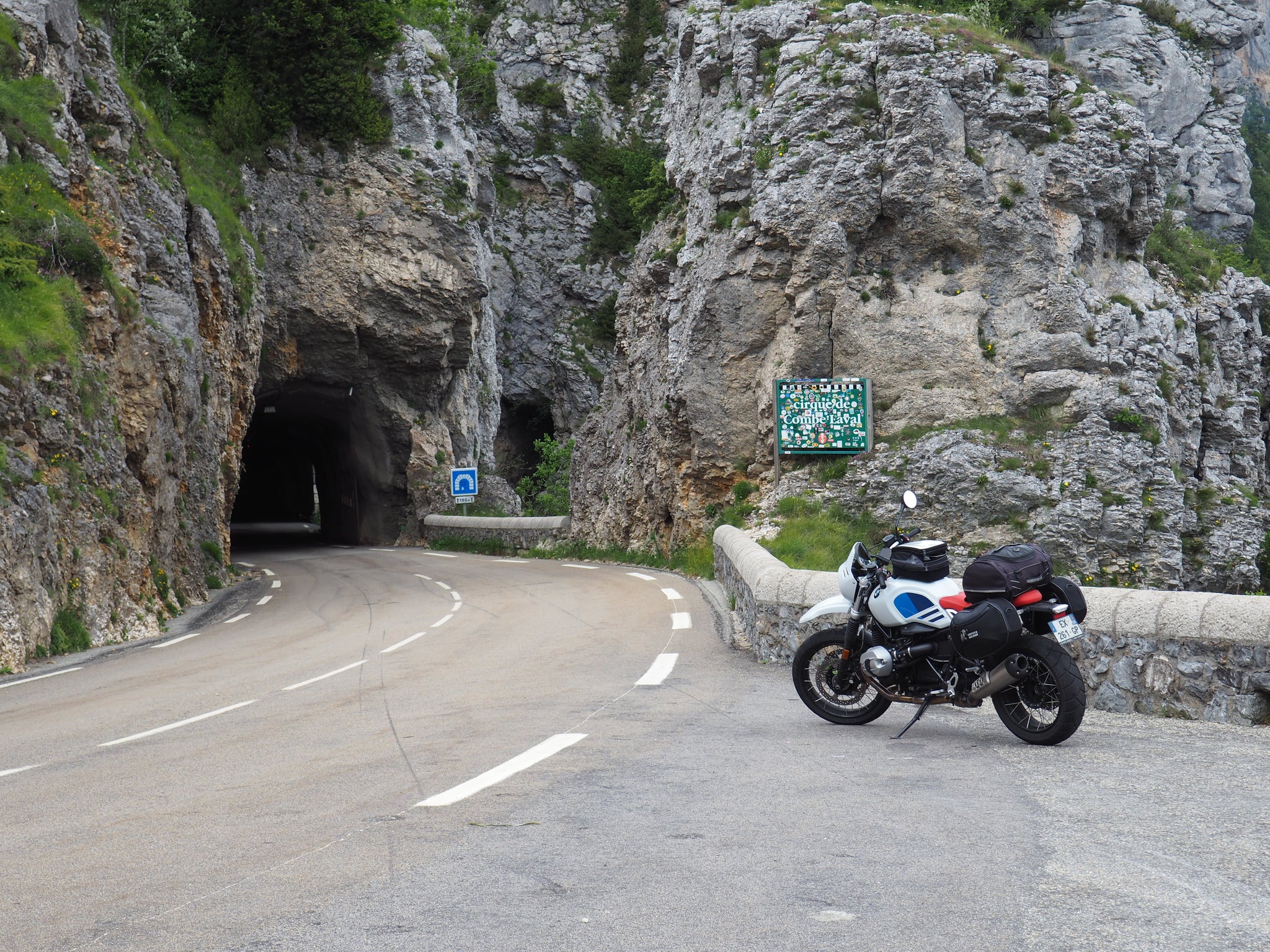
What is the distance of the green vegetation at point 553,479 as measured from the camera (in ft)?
134

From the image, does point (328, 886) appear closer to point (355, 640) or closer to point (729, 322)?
point (355, 640)

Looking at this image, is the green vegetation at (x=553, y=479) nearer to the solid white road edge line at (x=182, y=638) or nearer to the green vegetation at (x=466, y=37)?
the green vegetation at (x=466, y=37)

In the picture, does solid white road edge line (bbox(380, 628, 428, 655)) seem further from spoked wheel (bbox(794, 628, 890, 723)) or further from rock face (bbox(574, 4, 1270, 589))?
rock face (bbox(574, 4, 1270, 589))

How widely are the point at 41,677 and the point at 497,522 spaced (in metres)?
23.7

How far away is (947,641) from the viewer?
7.12m

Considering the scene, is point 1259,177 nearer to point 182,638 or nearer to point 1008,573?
point 182,638

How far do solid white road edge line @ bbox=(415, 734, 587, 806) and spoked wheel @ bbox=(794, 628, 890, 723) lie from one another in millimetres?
1684

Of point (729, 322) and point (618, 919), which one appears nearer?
point (618, 919)

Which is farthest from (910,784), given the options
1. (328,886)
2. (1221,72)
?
(1221,72)

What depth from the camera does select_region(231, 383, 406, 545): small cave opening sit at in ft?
141

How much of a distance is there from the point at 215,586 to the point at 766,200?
1625 cm

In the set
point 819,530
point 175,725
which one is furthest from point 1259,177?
point 175,725

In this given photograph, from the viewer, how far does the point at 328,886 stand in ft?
13.4

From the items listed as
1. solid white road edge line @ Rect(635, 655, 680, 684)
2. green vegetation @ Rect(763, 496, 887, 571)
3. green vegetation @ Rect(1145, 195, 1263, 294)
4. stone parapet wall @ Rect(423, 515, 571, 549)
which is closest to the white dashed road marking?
solid white road edge line @ Rect(635, 655, 680, 684)
